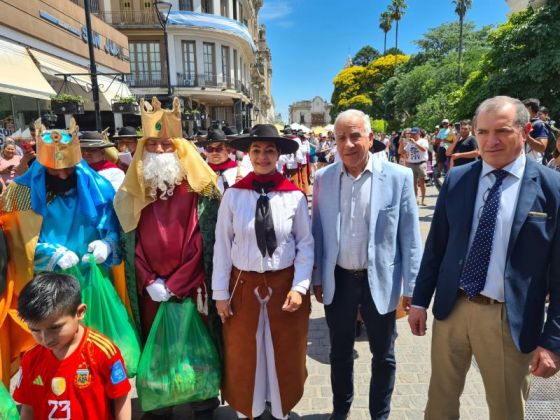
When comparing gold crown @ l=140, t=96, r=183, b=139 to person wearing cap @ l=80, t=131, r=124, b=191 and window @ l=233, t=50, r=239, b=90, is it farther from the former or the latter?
window @ l=233, t=50, r=239, b=90

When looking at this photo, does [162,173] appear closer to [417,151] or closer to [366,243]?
[366,243]

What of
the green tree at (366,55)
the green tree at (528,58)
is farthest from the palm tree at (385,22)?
the green tree at (528,58)

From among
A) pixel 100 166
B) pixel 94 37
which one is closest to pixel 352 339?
pixel 100 166

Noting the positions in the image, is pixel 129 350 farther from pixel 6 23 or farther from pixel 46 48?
pixel 46 48

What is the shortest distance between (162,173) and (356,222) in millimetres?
1392

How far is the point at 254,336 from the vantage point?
263 centimetres

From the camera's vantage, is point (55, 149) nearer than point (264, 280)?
No

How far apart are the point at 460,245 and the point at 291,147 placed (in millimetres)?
1279

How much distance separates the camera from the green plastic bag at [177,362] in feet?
8.69

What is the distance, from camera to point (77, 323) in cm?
187

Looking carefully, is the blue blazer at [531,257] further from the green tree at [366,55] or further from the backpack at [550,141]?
the green tree at [366,55]

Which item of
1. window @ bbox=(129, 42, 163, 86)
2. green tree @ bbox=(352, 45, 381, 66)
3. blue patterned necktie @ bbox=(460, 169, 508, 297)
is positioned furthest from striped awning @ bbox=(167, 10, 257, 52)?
green tree @ bbox=(352, 45, 381, 66)

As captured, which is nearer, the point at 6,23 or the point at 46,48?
the point at 6,23

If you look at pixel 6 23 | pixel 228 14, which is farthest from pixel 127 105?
pixel 228 14
